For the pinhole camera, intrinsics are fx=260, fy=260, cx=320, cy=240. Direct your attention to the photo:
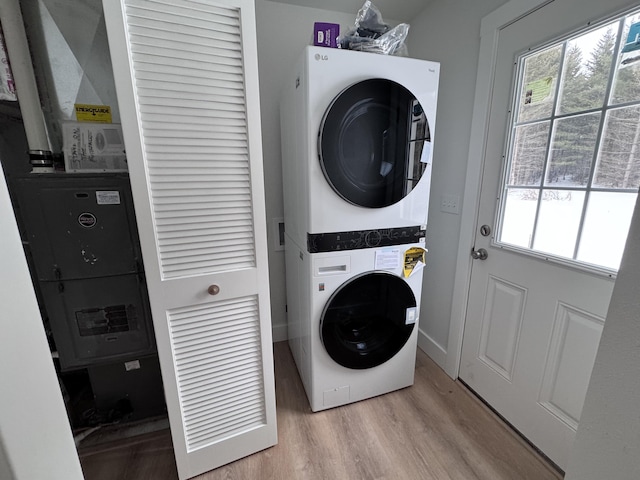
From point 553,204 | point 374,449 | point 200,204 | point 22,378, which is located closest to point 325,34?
point 200,204

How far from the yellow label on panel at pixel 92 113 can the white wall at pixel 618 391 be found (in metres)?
1.86

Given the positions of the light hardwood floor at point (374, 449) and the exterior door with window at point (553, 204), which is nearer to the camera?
the exterior door with window at point (553, 204)

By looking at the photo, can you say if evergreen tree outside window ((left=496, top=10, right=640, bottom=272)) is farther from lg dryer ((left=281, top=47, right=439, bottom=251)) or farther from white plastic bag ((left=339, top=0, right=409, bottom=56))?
white plastic bag ((left=339, top=0, right=409, bottom=56))

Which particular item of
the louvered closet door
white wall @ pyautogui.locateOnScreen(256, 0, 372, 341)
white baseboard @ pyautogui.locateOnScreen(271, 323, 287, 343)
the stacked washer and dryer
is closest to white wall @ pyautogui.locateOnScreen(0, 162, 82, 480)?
the louvered closet door

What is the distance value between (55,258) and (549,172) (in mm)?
2184

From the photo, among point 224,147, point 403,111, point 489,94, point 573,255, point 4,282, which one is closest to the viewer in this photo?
point 4,282

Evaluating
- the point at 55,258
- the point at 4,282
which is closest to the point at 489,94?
the point at 4,282

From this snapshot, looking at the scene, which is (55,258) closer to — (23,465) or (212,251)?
(212,251)

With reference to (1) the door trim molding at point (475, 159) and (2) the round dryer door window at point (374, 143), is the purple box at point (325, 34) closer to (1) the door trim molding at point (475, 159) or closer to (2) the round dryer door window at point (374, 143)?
(2) the round dryer door window at point (374, 143)

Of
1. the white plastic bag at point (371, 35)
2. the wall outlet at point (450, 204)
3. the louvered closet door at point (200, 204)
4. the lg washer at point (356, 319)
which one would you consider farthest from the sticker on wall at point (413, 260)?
the white plastic bag at point (371, 35)

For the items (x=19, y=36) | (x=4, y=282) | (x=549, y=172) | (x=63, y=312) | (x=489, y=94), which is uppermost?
(x=19, y=36)

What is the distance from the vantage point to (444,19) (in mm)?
1596

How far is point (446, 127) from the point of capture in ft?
5.43

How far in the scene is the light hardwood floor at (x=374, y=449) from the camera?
3.87 feet
